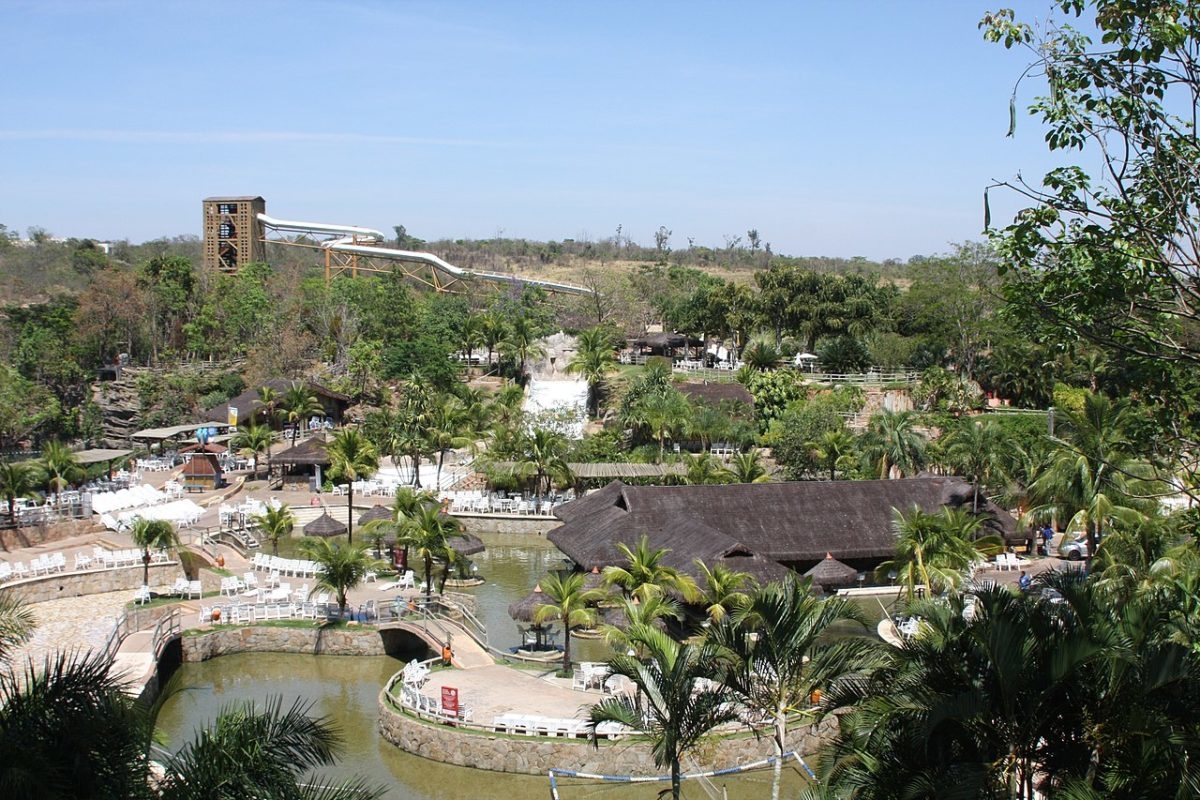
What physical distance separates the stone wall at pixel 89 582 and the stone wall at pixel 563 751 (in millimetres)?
13930

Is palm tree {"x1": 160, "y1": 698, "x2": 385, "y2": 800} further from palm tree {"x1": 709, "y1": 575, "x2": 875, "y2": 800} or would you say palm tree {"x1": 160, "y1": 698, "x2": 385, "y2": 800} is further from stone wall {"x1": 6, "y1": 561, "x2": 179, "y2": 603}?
stone wall {"x1": 6, "y1": 561, "x2": 179, "y2": 603}

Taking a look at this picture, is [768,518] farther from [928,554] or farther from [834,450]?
[834,450]

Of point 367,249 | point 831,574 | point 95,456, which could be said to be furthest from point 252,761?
point 367,249

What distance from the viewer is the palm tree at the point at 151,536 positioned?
99.5 ft

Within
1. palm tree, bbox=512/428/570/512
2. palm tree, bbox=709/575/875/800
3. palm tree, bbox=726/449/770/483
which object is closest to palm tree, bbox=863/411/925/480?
palm tree, bbox=726/449/770/483

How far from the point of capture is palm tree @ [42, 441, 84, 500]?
129 feet

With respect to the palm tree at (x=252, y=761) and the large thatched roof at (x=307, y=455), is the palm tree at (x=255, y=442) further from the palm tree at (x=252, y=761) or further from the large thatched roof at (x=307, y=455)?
the palm tree at (x=252, y=761)

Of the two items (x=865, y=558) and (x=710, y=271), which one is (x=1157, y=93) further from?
(x=710, y=271)

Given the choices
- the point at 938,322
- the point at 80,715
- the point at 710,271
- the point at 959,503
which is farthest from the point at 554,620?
the point at 710,271

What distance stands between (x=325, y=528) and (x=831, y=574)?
49.1 ft

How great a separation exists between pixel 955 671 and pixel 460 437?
34.4m

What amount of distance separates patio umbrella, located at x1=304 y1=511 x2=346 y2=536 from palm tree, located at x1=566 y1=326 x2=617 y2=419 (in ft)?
66.5

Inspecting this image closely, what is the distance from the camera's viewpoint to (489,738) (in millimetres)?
19906

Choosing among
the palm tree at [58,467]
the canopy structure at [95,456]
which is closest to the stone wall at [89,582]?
the palm tree at [58,467]
